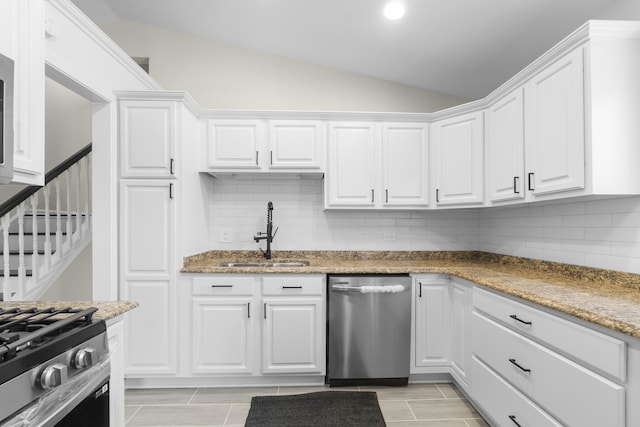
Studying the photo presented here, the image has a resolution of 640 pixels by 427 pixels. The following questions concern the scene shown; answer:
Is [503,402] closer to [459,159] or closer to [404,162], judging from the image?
[459,159]

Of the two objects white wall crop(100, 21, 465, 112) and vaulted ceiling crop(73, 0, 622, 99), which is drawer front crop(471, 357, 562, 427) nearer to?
vaulted ceiling crop(73, 0, 622, 99)

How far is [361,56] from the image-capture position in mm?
3291

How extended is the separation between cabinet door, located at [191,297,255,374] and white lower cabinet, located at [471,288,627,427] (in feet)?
5.41

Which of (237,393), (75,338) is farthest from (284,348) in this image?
(75,338)

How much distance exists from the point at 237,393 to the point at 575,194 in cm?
262

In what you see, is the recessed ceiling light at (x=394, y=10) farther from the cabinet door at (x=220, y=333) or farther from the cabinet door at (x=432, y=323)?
the cabinet door at (x=220, y=333)

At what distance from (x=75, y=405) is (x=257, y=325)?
1743 mm

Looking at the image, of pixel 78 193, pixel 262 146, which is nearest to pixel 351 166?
pixel 262 146

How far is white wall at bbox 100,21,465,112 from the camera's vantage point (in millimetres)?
3652

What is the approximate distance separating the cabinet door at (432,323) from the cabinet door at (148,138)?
2.18 meters

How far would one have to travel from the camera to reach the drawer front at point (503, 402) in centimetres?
171

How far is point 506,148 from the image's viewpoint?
2551mm

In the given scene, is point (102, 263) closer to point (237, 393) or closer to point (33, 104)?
point (237, 393)

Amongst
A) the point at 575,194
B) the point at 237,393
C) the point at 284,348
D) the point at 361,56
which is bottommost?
the point at 237,393
